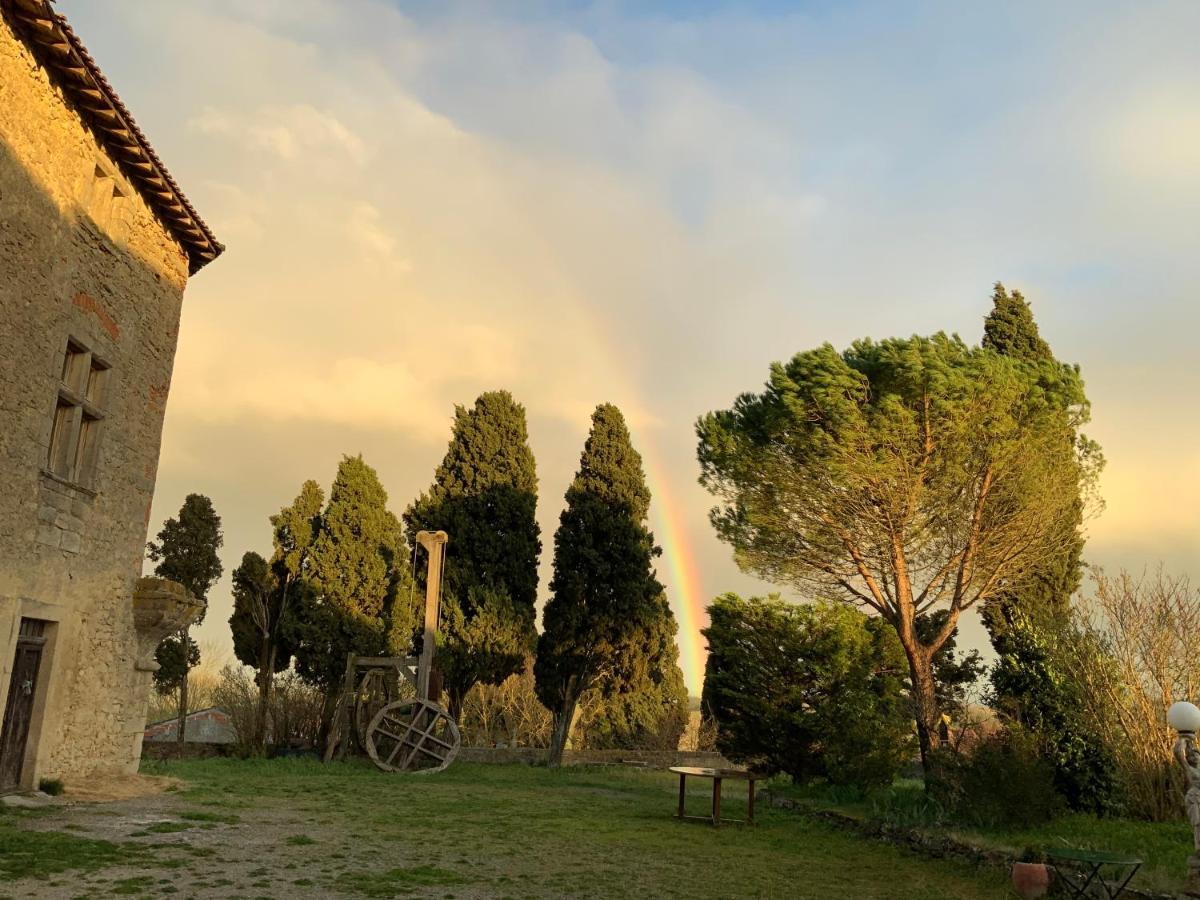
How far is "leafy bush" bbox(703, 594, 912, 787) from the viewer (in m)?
15.5

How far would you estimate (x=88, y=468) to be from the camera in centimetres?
1111

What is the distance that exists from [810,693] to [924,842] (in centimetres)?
645

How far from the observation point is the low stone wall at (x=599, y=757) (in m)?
23.0

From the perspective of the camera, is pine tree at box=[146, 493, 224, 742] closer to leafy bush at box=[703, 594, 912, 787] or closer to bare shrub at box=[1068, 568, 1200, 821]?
leafy bush at box=[703, 594, 912, 787]

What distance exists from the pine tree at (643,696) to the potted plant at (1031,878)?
53.9 ft

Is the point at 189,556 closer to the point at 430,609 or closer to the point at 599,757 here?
the point at 430,609

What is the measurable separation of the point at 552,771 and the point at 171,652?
393 inches

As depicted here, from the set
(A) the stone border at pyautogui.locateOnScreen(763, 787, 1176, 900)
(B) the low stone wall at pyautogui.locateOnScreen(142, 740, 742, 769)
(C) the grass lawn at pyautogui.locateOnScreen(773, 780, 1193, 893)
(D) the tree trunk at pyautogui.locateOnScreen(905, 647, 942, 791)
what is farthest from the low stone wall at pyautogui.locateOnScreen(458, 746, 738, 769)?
(C) the grass lawn at pyautogui.locateOnScreen(773, 780, 1193, 893)

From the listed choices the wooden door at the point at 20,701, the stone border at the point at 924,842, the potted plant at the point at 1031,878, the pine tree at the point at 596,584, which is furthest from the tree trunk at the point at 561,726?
the potted plant at the point at 1031,878

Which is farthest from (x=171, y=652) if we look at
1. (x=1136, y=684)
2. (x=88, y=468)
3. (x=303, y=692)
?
(x=1136, y=684)

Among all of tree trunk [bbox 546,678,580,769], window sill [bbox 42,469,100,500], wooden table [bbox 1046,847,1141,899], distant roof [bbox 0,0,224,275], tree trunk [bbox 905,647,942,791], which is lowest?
tree trunk [bbox 546,678,580,769]

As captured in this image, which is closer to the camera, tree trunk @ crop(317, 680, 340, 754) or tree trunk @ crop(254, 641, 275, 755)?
tree trunk @ crop(254, 641, 275, 755)

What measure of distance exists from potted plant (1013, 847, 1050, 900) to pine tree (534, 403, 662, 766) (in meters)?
16.3

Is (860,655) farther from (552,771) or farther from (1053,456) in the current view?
(552,771)
